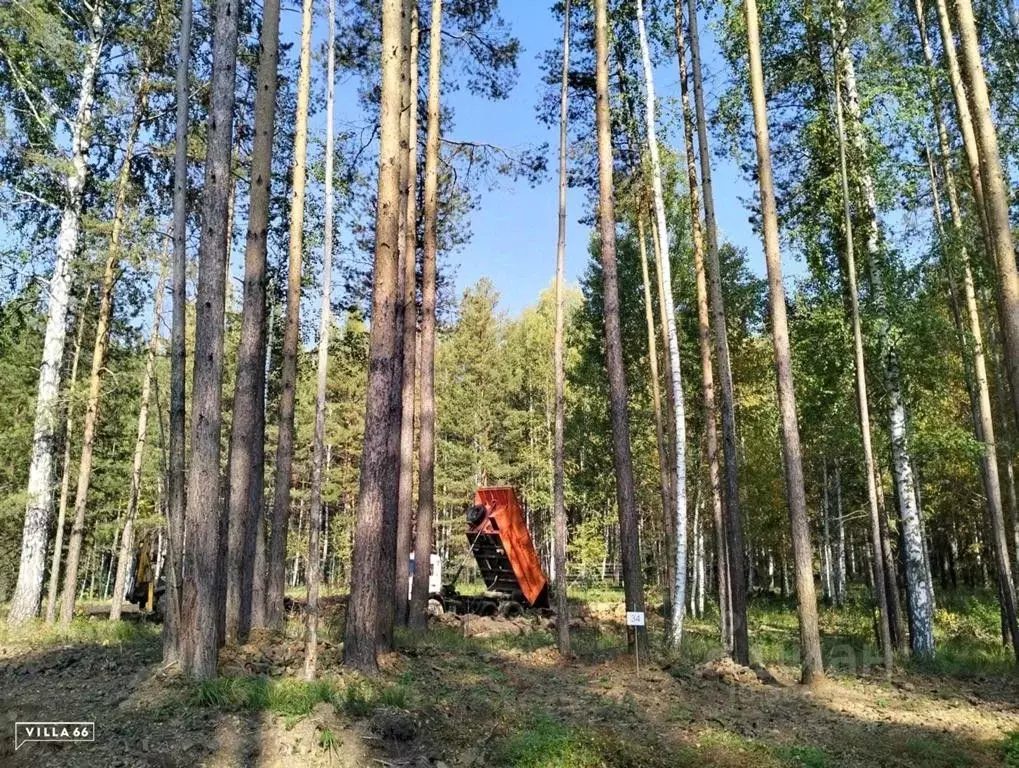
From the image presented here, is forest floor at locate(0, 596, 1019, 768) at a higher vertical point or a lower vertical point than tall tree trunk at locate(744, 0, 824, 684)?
lower

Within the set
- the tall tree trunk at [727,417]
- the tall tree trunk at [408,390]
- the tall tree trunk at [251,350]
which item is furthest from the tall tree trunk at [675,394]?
the tall tree trunk at [251,350]

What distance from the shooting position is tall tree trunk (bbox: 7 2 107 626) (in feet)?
40.4

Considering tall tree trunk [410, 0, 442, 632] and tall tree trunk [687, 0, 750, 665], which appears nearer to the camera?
tall tree trunk [687, 0, 750, 665]

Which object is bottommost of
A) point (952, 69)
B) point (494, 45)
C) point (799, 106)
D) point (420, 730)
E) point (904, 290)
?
point (420, 730)

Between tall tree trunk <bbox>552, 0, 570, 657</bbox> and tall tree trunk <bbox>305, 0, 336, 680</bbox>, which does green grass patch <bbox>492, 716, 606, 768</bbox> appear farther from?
tall tree trunk <bbox>552, 0, 570, 657</bbox>

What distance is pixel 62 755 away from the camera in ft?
18.2

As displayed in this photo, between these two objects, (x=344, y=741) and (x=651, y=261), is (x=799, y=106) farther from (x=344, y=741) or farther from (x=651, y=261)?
(x=344, y=741)

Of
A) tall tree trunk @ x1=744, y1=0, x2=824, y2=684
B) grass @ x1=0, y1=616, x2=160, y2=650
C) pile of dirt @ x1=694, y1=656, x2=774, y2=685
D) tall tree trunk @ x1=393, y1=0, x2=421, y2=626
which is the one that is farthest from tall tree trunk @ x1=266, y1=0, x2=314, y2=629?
tall tree trunk @ x1=744, y1=0, x2=824, y2=684

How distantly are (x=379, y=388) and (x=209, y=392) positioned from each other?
1.93 meters

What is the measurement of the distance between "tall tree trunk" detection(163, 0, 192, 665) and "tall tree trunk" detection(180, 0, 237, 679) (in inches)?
10.1

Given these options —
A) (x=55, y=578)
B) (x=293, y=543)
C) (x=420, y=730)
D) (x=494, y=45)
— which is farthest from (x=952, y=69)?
(x=293, y=543)

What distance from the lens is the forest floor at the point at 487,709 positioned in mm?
5930

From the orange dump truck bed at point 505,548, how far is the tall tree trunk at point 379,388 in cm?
762

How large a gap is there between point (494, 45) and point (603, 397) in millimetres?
13859
